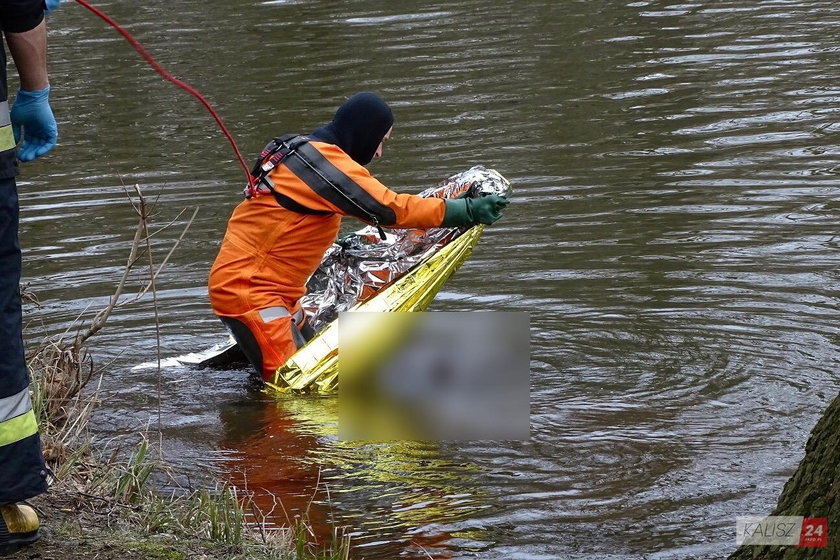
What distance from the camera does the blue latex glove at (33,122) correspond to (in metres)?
3.92

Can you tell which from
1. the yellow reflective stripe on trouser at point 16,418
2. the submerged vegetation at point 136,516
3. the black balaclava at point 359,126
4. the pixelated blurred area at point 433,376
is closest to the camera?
the yellow reflective stripe on trouser at point 16,418

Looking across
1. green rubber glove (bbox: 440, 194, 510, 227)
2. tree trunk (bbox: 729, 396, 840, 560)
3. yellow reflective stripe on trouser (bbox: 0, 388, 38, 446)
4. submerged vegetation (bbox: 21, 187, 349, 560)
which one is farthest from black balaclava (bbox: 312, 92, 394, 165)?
tree trunk (bbox: 729, 396, 840, 560)

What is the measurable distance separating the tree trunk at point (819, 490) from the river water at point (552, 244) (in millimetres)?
1107

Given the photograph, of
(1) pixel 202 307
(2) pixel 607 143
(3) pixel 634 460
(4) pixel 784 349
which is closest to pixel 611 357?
(4) pixel 784 349

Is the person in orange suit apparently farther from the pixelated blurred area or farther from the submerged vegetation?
the submerged vegetation

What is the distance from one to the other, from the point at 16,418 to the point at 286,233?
2.64m

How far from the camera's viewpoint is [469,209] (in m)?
5.96

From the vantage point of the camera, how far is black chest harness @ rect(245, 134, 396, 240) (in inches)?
228

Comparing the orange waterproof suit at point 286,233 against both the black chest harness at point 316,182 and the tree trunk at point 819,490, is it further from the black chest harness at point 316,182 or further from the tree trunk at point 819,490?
the tree trunk at point 819,490

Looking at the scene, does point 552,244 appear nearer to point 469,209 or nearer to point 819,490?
point 469,209

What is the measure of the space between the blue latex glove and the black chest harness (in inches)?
73.5

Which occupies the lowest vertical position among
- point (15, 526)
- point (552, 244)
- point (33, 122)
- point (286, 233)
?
point (552, 244)

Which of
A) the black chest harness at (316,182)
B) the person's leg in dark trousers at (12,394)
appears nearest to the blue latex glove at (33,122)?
the person's leg in dark trousers at (12,394)

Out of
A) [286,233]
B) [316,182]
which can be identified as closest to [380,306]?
[286,233]
